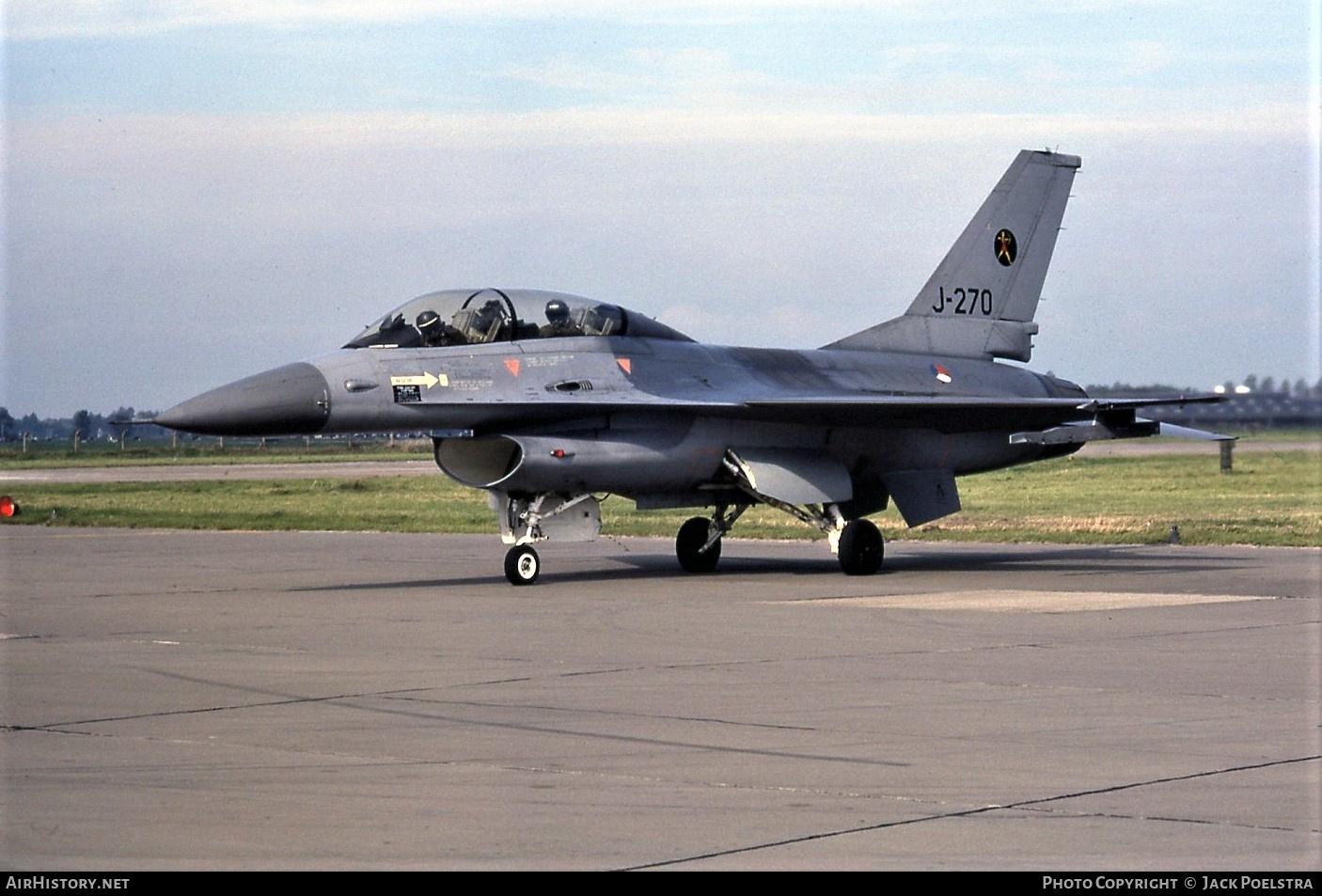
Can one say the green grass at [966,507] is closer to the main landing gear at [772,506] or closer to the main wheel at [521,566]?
the main landing gear at [772,506]

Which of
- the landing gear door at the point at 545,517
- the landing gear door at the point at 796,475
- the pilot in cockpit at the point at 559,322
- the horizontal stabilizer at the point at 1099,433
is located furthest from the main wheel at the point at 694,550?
the horizontal stabilizer at the point at 1099,433

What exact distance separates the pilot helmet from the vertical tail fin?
4764mm

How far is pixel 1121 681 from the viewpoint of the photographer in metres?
10.5

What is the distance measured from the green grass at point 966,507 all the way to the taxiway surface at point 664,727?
28.3 feet

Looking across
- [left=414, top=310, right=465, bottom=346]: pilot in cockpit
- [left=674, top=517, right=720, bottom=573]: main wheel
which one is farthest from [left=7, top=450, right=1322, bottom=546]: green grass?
[left=414, top=310, right=465, bottom=346]: pilot in cockpit

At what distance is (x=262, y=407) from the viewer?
51.1ft

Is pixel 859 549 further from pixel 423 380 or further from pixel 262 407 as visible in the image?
pixel 262 407

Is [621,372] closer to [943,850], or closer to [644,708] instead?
[644,708]

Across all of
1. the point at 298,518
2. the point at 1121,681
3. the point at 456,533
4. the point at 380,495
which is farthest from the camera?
the point at 380,495

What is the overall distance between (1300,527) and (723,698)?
703 inches

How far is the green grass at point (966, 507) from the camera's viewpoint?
26.3 meters

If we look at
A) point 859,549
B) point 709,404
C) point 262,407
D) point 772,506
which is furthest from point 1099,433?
point 262,407
